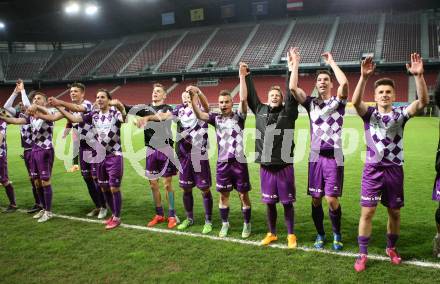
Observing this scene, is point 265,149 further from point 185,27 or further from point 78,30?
point 78,30

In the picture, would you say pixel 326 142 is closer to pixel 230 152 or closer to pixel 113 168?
pixel 230 152

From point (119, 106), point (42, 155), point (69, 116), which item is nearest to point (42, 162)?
point (42, 155)

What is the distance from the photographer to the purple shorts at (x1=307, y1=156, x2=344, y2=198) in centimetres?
482

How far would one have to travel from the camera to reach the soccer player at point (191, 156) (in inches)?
239

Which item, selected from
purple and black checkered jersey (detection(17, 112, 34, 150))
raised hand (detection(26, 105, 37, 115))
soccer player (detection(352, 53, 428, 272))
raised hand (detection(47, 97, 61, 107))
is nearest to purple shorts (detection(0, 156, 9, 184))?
purple and black checkered jersey (detection(17, 112, 34, 150))

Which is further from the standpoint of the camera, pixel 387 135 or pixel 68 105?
pixel 68 105

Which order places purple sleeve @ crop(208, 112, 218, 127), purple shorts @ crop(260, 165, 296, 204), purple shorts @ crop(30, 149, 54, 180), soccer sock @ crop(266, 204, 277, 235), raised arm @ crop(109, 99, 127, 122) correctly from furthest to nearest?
purple shorts @ crop(30, 149, 54, 180) → raised arm @ crop(109, 99, 127, 122) → purple sleeve @ crop(208, 112, 218, 127) → soccer sock @ crop(266, 204, 277, 235) → purple shorts @ crop(260, 165, 296, 204)

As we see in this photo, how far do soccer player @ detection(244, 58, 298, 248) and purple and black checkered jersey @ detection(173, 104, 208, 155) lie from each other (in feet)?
4.06

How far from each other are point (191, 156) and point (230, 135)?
931 mm

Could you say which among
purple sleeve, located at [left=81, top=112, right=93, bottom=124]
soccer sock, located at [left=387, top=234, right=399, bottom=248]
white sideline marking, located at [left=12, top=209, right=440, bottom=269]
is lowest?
white sideline marking, located at [left=12, top=209, right=440, bottom=269]

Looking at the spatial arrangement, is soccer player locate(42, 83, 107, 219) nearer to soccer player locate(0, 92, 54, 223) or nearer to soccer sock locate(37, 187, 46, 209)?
soccer player locate(0, 92, 54, 223)

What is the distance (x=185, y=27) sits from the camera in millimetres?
51531

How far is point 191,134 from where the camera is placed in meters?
6.25

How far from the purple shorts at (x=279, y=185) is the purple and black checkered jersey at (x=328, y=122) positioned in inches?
22.2
